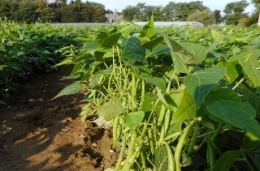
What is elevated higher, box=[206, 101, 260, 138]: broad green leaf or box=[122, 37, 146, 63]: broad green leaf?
box=[122, 37, 146, 63]: broad green leaf

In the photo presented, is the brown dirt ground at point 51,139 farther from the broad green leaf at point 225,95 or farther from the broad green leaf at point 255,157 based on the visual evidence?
the broad green leaf at point 225,95

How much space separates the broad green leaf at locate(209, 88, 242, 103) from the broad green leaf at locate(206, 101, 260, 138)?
0.04 ft

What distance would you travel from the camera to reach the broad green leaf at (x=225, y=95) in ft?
2.41

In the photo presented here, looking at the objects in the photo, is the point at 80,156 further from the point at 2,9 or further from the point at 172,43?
the point at 2,9

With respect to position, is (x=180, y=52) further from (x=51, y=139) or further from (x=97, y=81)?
(x=51, y=139)

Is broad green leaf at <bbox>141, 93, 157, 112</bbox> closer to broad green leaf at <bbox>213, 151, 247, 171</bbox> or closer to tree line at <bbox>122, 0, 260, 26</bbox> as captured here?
broad green leaf at <bbox>213, 151, 247, 171</bbox>

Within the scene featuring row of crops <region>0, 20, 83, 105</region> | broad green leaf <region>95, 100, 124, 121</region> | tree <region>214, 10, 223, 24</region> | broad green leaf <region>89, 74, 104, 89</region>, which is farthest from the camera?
tree <region>214, 10, 223, 24</region>

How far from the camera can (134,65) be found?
106cm

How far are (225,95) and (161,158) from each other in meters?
0.29

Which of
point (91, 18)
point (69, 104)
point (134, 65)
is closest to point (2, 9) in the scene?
point (91, 18)

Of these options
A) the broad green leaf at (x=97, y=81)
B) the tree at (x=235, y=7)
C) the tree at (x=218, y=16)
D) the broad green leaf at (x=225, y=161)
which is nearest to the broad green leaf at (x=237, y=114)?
the broad green leaf at (x=225, y=161)

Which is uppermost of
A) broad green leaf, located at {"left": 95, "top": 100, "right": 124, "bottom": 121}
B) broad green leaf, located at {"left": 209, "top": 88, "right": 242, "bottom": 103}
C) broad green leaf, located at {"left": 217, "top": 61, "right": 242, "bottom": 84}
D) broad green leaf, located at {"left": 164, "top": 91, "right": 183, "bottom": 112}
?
broad green leaf, located at {"left": 217, "top": 61, "right": 242, "bottom": 84}

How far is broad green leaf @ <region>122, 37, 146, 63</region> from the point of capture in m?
0.97

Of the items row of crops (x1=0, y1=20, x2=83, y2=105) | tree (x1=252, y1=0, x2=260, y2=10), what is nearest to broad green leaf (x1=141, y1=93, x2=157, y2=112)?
row of crops (x1=0, y1=20, x2=83, y2=105)
